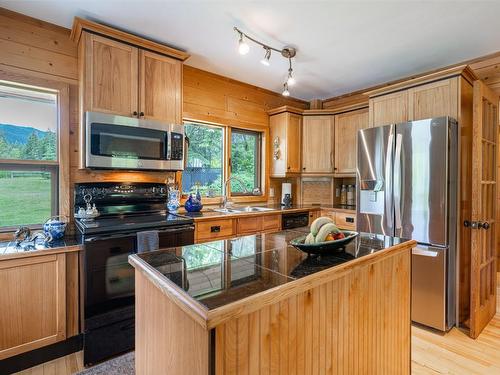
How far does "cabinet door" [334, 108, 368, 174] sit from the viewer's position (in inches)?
147

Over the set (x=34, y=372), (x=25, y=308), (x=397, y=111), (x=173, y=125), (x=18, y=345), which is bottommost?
(x=34, y=372)

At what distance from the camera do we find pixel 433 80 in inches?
103

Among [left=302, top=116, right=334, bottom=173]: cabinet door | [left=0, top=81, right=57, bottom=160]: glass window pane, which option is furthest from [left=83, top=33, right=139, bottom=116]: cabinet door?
[left=302, top=116, right=334, bottom=173]: cabinet door

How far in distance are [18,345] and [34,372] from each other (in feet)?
0.74

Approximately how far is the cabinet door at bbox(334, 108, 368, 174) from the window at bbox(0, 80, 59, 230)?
3317 mm

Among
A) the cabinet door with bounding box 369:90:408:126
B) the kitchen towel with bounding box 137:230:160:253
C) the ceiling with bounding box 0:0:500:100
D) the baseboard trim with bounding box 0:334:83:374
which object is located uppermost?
the ceiling with bounding box 0:0:500:100

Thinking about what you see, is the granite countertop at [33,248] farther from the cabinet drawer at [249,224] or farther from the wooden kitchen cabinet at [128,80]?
the cabinet drawer at [249,224]

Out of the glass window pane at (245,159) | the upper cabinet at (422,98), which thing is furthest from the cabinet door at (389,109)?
the glass window pane at (245,159)

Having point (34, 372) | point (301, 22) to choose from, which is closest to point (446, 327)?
point (301, 22)

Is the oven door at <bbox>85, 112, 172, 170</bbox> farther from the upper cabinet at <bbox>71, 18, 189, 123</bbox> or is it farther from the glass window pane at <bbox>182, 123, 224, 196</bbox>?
the glass window pane at <bbox>182, 123, 224, 196</bbox>

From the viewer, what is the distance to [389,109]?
9.68 ft

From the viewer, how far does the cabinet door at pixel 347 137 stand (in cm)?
373

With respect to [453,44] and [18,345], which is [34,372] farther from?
[453,44]

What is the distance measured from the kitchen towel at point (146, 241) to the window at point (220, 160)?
4.19 ft
